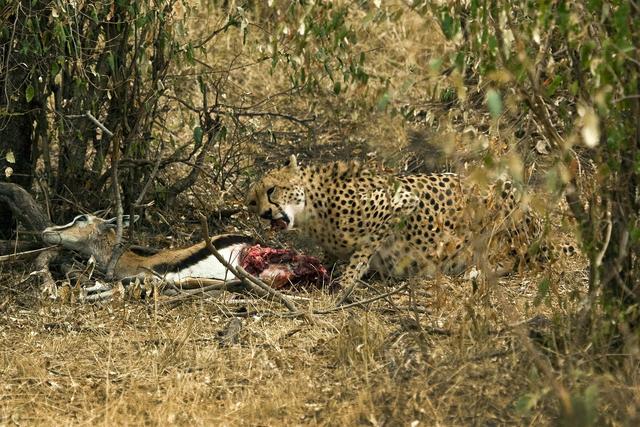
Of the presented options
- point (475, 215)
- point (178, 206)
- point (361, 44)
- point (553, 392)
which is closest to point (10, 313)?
point (178, 206)

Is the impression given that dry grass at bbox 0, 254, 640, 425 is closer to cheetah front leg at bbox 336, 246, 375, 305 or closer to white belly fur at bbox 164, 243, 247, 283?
white belly fur at bbox 164, 243, 247, 283

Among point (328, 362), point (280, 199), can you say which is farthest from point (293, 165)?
point (328, 362)

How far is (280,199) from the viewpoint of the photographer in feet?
23.8

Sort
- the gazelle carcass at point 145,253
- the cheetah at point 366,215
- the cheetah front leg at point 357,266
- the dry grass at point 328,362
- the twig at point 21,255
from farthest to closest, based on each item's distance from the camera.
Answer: the cheetah at point 366,215 < the cheetah front leg at point 357,266 < the gazelle carcass at point 145,253 < the twig at point 21,255 < the dry grass at point 328,362

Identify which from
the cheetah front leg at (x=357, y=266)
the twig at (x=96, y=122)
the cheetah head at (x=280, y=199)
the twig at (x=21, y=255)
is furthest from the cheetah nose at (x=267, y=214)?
the twig at (x=21, y=255)

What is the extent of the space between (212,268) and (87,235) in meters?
0.79

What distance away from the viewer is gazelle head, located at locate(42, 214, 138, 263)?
273 inches

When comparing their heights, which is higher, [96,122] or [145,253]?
[96,122]

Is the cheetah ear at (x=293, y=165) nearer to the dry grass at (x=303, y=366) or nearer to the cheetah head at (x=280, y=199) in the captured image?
the cheetah head at (x=280, y=199)

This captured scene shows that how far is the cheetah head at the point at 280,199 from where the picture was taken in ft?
23.8

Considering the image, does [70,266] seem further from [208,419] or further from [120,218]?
[208,419]

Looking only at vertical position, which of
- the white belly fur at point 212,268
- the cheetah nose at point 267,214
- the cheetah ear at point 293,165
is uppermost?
the cheetah ear at point 293,165

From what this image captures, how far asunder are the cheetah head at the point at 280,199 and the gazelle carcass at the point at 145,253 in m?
0.22

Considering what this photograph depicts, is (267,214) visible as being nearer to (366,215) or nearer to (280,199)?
(280,199)
